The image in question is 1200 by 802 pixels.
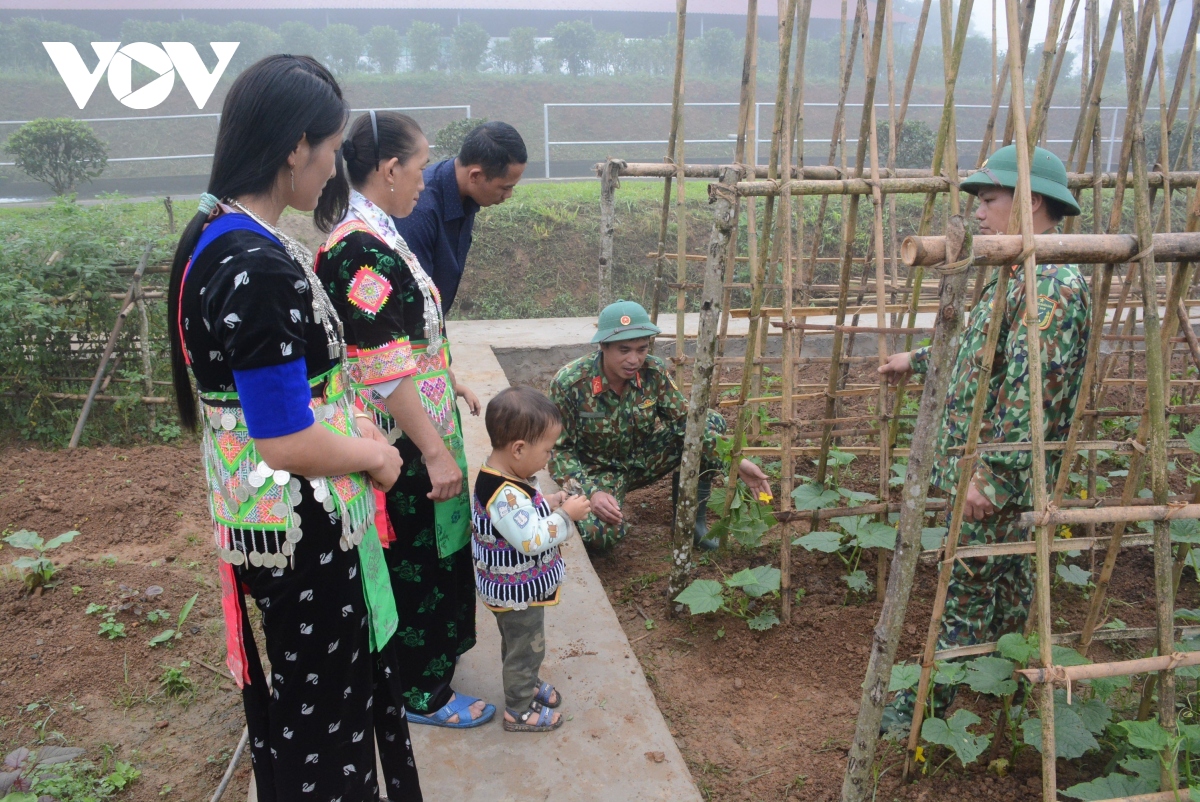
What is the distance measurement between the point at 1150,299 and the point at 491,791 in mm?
1817

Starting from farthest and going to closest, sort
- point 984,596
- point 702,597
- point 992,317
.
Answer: point 702,597 → point 984,596 → point 992,317

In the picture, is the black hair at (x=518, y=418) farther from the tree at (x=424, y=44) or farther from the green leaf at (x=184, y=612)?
the tree at (x=424, y=44)

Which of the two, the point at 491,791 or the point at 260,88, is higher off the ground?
the point at 260,88

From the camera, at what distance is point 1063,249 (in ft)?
5.34

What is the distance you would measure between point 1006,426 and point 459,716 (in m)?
1.63

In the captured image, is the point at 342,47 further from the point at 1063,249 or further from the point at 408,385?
the point at 1063,249

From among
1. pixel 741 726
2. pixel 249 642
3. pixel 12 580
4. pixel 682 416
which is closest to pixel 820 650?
pixel 741 726

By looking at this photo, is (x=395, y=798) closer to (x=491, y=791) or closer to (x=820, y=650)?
(x=491, y=791)

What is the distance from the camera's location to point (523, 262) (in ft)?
31.8

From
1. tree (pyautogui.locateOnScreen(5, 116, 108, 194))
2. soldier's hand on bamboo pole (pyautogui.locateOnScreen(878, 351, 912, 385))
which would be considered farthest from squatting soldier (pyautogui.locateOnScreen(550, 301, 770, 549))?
tree (pyautogui.locateOnScreen(5, 116, 108, 194))

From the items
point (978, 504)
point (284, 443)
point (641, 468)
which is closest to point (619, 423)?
point (641, 468)

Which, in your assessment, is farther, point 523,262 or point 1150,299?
point 523,262

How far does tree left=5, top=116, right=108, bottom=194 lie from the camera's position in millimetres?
11266

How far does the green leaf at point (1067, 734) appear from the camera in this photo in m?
1.81
